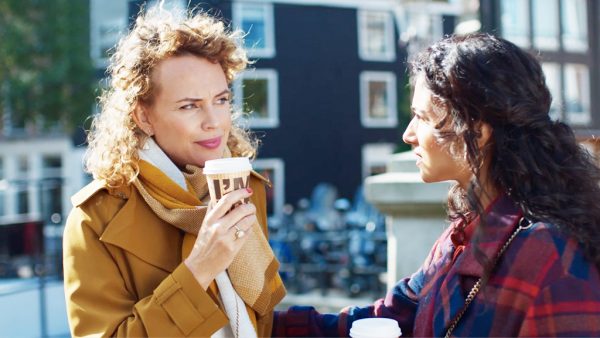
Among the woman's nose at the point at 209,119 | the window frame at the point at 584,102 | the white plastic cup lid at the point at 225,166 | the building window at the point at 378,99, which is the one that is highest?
the building window at the point at 378,99

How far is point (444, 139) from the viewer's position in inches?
66.7

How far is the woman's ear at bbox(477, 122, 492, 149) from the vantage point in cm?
162

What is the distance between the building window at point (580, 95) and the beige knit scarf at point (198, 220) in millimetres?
2329

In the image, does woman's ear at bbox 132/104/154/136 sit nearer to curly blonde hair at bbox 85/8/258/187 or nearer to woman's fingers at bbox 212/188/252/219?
curly blonde hair at bbox 85/8/258/187

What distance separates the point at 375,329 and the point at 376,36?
19.5 meters

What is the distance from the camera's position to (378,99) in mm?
20703

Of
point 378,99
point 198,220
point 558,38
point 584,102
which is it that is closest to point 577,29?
point 584,102

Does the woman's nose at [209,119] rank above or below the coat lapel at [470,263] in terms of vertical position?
above

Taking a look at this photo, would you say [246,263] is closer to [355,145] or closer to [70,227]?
[70,227]

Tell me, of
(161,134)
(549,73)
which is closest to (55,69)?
(549,73)

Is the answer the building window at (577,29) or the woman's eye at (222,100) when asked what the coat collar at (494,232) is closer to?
the woman's eye at (222,100)

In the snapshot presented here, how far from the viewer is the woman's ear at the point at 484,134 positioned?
1.62 metres

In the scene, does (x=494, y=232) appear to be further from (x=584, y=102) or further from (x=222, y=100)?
(x=584, y=102)

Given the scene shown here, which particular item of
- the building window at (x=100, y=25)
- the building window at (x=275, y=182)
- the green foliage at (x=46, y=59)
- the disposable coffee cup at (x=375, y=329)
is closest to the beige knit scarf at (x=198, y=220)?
the disposable coffee cup at (x=375, y=329)
